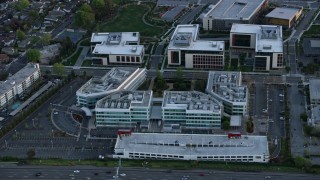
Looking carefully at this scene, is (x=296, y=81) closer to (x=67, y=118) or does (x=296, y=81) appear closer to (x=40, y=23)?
(x=67, y=118)

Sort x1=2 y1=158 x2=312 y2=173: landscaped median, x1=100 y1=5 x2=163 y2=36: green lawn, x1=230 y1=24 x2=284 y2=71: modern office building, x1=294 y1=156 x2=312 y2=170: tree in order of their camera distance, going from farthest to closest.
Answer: x1=100 y1=5 x2=163 y2=36: green lawn → x1=230 y1=24 x2=284 y2=71: modern office building → x1=2 y1=158 x2=312 y2=173: landscaped median → x1=294 y1=156 x2=312 y2=170: tree

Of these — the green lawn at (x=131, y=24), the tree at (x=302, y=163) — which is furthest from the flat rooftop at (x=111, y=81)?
the tree at (x=302, y=163)

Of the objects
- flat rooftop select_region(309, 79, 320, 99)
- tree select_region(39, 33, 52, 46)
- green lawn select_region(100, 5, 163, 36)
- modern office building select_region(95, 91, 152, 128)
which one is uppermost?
green lawn select_region(100, 5, 163, 36)

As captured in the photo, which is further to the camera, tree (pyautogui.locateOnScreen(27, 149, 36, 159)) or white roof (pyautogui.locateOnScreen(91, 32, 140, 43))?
white roof (pyautogui.locateOnScreen(91, 32, 140, 43))

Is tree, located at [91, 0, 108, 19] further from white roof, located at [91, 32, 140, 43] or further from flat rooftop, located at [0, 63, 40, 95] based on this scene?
flat rooftop, located at [0, 63, 40, 95]

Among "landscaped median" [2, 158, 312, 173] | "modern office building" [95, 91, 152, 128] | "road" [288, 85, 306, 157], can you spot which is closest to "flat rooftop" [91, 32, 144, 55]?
"modern office building" [95, 91, 152, 128]

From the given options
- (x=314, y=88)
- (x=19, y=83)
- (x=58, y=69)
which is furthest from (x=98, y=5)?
(x=314, y=88)

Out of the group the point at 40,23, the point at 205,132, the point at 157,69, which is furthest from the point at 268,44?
the point at 40,23
